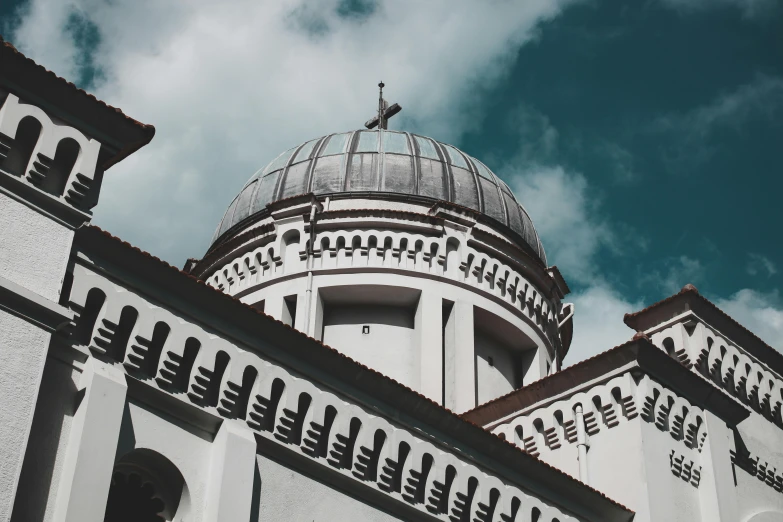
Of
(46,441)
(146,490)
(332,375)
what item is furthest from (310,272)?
(46,441)

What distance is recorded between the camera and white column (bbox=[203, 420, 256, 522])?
13.0 meters

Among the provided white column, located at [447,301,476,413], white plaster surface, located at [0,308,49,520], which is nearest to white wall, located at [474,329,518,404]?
white column, located at [447,301,476,413]

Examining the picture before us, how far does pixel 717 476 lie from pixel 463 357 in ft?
20.4

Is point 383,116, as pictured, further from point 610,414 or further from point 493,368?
point 610,414

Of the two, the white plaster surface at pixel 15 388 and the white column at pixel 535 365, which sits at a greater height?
the white column at pixel 535 365

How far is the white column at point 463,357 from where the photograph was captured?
22828mm

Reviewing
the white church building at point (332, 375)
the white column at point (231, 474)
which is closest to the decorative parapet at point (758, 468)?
the white church building at point (332, 375)

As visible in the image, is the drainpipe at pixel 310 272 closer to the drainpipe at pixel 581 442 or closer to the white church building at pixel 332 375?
the white church building at pixel 332 375

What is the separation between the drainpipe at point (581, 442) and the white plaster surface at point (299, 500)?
4637 millimetres

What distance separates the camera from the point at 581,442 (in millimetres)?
18344

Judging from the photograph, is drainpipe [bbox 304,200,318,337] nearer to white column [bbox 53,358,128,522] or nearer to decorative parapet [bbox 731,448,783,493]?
decorative parapet [bbox 731,448,783,493]

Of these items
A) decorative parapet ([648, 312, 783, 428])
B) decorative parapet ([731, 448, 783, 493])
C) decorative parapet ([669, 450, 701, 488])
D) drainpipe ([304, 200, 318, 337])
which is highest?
drainpipe ([304, 200, 318, 337])

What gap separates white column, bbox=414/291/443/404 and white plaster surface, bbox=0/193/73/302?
1110cm

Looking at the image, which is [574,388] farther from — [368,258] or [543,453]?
[368,258]
